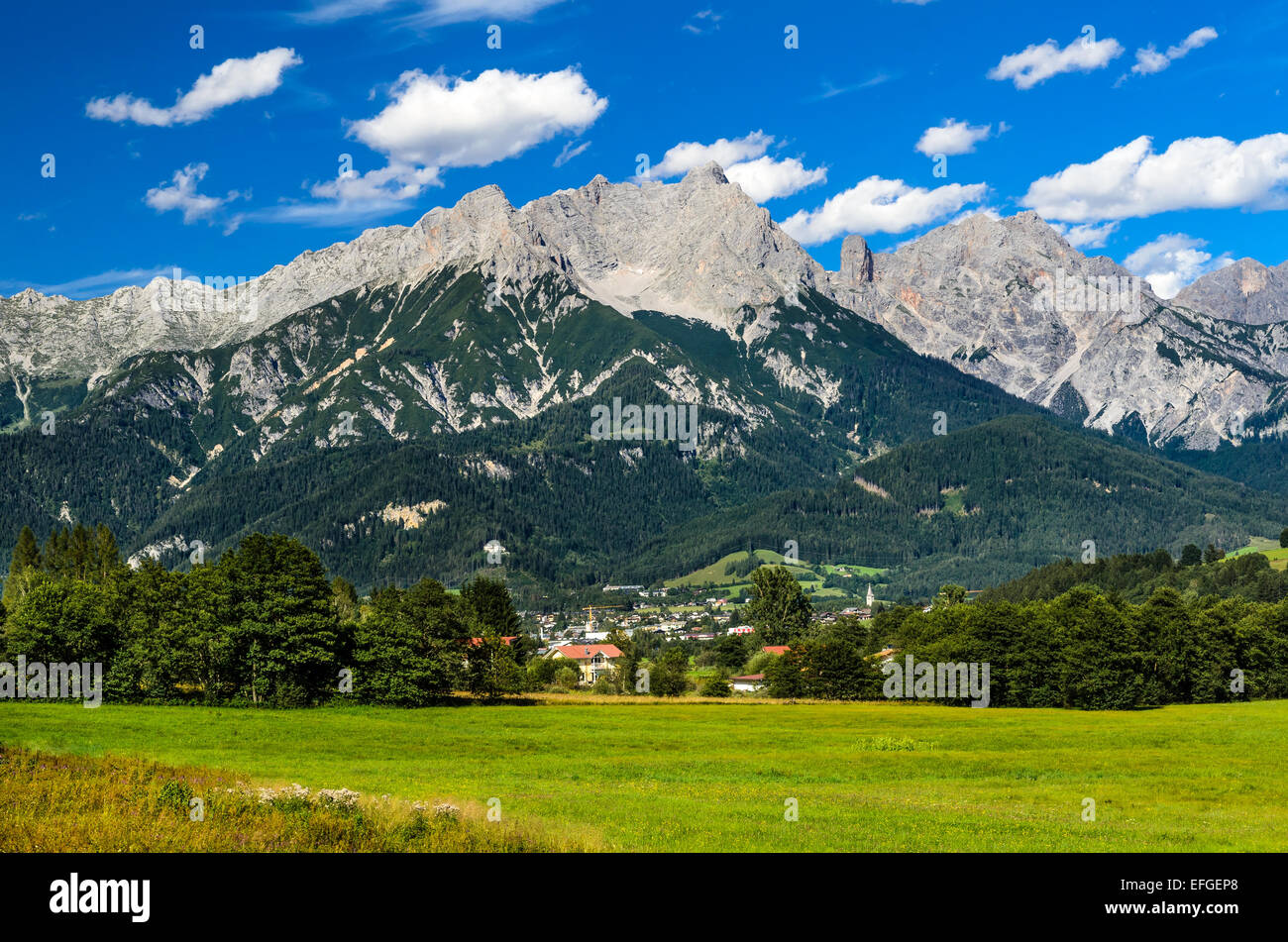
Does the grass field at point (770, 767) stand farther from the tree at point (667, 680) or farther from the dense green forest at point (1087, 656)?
the tree at point (667, 680)

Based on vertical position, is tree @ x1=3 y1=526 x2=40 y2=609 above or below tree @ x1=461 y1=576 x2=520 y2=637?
above

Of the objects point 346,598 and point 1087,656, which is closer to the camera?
point 1087,656

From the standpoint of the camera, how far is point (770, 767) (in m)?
58.3

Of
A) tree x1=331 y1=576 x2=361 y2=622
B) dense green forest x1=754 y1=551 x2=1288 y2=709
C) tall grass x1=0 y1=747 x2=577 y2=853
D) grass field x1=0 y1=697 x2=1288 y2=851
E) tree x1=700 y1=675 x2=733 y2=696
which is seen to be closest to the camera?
tall grass x1=0 y1=747 x2=577 y2=853

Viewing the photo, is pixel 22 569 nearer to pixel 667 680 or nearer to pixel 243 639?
pixel 243 639

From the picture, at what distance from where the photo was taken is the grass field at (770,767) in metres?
35.9

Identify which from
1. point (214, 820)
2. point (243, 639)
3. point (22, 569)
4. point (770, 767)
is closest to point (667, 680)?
point (243, 639)

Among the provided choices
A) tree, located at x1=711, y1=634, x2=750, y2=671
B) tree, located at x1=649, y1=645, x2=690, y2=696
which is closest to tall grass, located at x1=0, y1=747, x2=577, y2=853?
tree, located at x1=649, y1=645, x2=690, y2=696

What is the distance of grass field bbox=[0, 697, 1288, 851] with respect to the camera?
35.9 m

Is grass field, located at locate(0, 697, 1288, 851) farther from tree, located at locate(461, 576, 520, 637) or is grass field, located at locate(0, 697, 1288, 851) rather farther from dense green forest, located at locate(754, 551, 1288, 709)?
tree, located at locate(461, 576, 520, 637)

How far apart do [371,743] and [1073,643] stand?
273 feet

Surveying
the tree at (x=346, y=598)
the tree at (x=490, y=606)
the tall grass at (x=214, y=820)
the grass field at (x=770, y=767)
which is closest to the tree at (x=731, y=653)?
the tree at (x=490, y=606)

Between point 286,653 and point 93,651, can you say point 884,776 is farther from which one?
point 93,651
